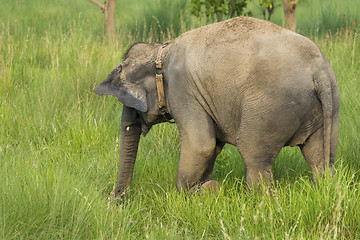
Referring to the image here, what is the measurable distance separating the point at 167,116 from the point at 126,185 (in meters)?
0.67

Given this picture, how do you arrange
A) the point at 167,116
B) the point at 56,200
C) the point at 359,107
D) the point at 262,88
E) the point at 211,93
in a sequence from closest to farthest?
the point at 56,200, the point at 262,88, the point at 211,93, the point at 167,116, the point at 359,107

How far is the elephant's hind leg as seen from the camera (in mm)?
4031

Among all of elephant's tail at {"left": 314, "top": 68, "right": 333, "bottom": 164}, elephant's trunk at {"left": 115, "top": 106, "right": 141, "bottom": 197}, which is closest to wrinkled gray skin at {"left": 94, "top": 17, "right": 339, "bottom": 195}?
elephant's tail at {"left": 314, "top": 68, "right": 333, "bottom": 164}

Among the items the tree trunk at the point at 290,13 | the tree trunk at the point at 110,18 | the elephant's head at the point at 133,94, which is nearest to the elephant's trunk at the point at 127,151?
the elephant's head at the point at 133,94

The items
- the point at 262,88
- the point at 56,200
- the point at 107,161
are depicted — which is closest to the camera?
the point at 56,200

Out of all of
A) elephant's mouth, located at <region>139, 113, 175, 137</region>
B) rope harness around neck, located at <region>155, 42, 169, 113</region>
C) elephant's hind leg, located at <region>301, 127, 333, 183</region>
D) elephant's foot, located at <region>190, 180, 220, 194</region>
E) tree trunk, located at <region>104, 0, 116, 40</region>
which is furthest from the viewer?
tree trunk, located at <region>104, 0, 116, 40</region>

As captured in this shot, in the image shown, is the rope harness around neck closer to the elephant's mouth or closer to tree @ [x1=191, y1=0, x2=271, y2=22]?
the elephant's mouth

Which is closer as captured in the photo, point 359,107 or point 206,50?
point 206,50

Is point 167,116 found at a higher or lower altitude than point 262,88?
lower

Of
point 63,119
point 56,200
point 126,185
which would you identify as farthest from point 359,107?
point 56,200

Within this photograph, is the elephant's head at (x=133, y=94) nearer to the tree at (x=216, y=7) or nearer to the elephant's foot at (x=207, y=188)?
the elephant's foot at (x=207, y=188)

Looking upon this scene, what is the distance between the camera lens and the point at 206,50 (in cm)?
412

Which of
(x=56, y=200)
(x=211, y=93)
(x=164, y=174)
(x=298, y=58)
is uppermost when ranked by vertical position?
(x=298, y=58)

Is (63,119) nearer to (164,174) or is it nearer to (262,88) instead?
(164,174)
